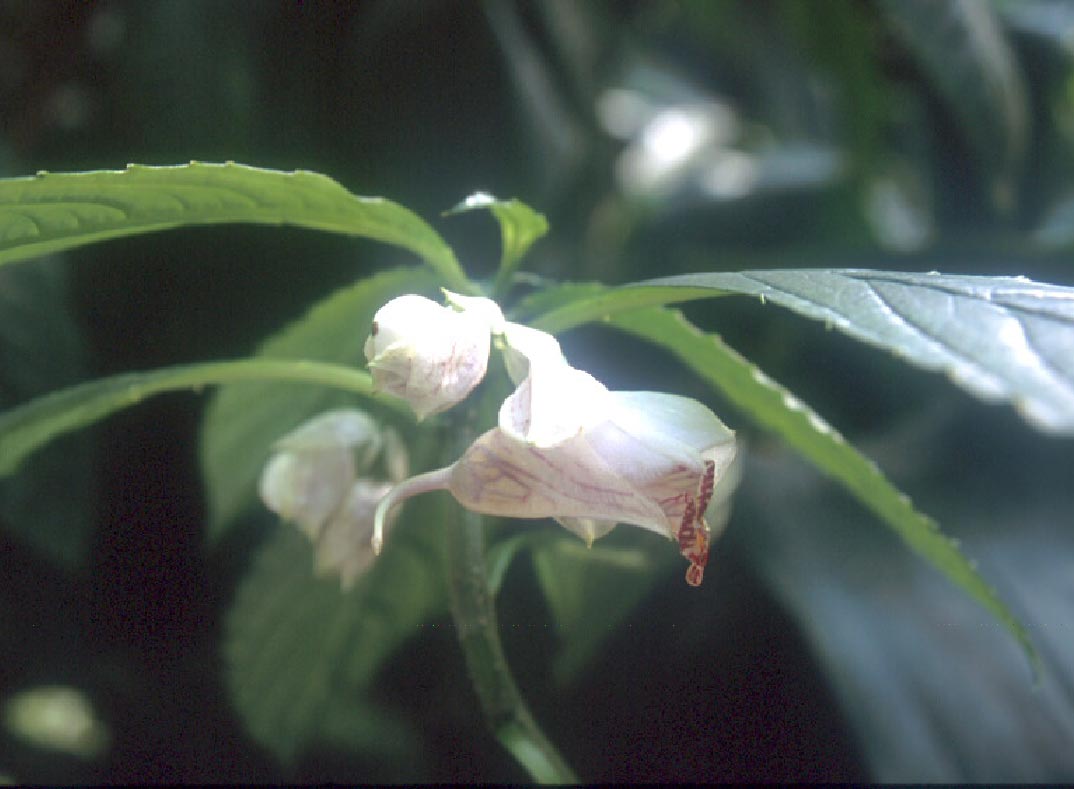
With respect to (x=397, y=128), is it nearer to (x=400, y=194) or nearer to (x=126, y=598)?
(x=400, y=194)

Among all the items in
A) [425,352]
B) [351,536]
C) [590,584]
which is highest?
[425,352]

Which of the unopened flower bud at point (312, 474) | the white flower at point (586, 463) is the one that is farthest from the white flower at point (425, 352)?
the unopened flower bud at point (312, 474)

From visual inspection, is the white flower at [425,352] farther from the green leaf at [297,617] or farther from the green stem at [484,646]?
the green leaf at [297,617]

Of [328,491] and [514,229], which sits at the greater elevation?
[514,229]

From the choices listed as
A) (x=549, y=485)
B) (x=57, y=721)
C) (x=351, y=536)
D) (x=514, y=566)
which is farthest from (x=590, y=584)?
(x=57, y=721)

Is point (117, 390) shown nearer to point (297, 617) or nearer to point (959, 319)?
point (297, 617)

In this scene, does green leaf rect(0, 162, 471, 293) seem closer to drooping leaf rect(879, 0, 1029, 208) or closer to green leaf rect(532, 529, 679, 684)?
green leaf rect(532, 529, 679, 684)

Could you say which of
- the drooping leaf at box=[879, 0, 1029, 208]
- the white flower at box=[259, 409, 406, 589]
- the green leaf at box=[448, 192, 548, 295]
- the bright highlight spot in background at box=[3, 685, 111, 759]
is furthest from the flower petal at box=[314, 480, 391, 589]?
the drooping leaf at box=[879, 0, 1029, 208]
